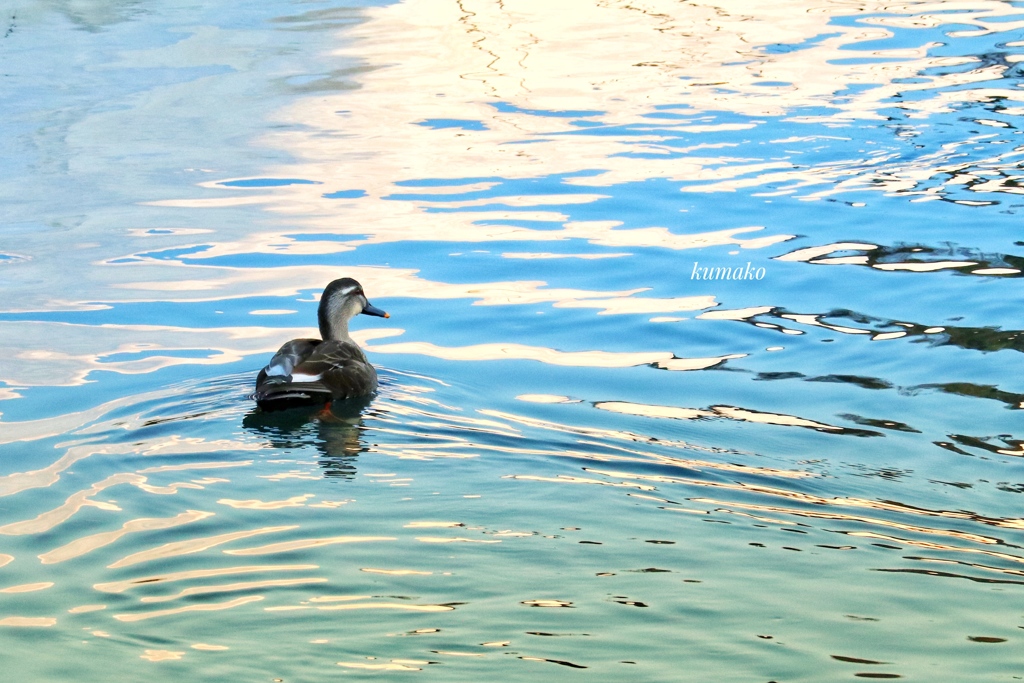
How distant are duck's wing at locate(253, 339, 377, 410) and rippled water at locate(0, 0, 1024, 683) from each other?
18cm

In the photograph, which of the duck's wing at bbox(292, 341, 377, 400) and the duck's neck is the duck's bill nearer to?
the duck's neck

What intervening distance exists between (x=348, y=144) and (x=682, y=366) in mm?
8733

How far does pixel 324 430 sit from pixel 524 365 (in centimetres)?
184

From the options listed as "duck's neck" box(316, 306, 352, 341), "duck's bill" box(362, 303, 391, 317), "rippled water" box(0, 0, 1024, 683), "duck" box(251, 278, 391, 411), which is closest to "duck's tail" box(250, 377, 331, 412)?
"duck" box(251, 278, 391, 411)

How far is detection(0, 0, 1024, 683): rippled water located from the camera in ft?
19.7

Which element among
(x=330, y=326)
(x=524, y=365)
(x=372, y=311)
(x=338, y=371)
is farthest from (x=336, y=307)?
(x=524, y=365)

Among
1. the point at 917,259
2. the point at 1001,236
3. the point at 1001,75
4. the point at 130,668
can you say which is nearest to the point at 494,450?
the point at 130,668

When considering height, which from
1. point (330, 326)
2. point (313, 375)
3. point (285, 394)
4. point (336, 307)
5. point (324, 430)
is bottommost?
point (324, 430)

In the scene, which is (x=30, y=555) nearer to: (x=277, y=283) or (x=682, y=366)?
(x=682, y=366)

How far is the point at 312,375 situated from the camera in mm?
9414

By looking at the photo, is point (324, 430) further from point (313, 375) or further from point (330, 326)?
point (330, 326)

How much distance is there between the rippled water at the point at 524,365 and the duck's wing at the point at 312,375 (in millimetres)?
183

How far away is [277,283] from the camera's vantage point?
41.8 feet

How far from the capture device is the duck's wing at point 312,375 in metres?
9.20
